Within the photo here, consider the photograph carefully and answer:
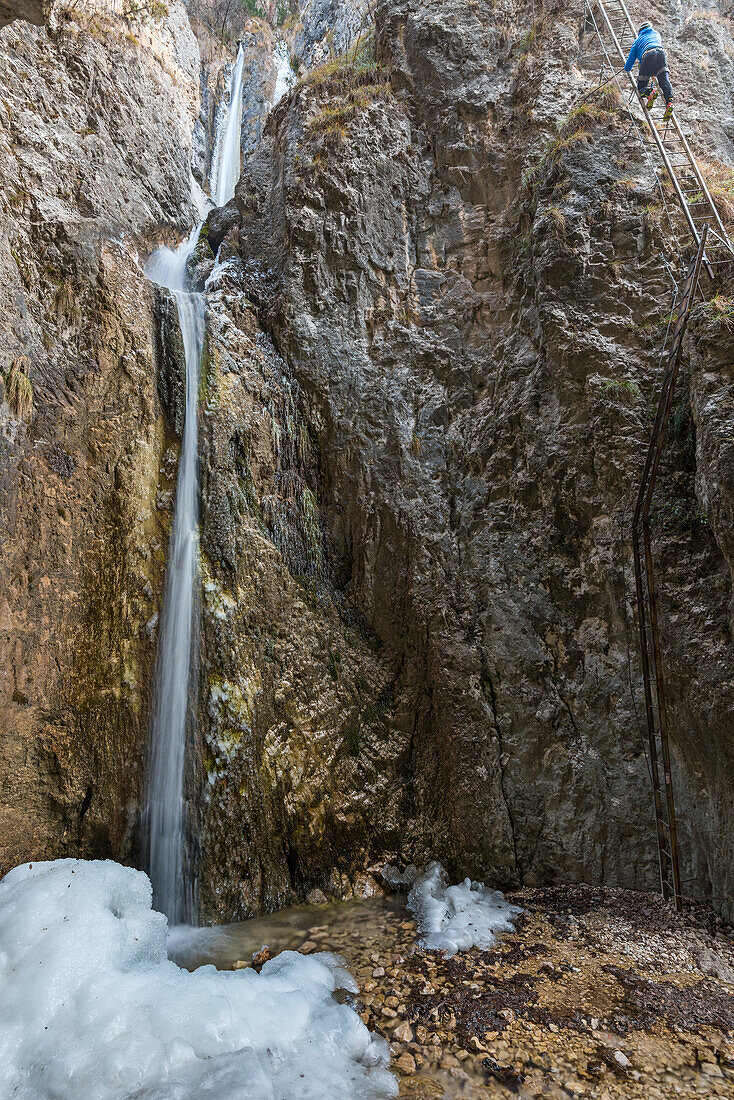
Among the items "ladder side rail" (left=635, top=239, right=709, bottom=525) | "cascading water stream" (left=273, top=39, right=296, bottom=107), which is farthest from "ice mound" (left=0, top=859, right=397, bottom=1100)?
"cascading water stream" (left=273, top=39, right=296, bottom=107)

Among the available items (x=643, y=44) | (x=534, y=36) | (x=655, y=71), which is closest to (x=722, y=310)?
(x=655, y=71)

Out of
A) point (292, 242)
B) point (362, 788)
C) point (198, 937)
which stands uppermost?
point (292, 242)

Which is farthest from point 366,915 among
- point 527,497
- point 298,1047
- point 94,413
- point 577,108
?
point 577,108

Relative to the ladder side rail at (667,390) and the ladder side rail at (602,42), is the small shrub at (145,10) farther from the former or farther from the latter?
the ladder side rail at (667,390)

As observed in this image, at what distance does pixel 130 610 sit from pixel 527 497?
451 cm

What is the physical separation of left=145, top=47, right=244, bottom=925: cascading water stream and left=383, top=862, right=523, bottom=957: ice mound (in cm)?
209

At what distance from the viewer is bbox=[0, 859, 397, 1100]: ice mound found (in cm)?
297

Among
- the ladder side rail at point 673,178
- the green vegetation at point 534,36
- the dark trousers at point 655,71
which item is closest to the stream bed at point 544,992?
the ladder side rail at point 673,178

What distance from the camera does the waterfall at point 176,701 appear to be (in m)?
5.03

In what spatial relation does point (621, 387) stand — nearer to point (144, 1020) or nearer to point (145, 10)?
point (144, 1020)

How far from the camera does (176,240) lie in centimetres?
970

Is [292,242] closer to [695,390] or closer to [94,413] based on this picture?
[94,413]

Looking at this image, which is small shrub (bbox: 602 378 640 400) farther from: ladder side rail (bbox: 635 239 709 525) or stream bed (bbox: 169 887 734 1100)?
stream bed (bbox: 169 887 734 1100)

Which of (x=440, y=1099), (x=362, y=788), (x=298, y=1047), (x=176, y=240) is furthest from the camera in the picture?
(x=176, y=240)
